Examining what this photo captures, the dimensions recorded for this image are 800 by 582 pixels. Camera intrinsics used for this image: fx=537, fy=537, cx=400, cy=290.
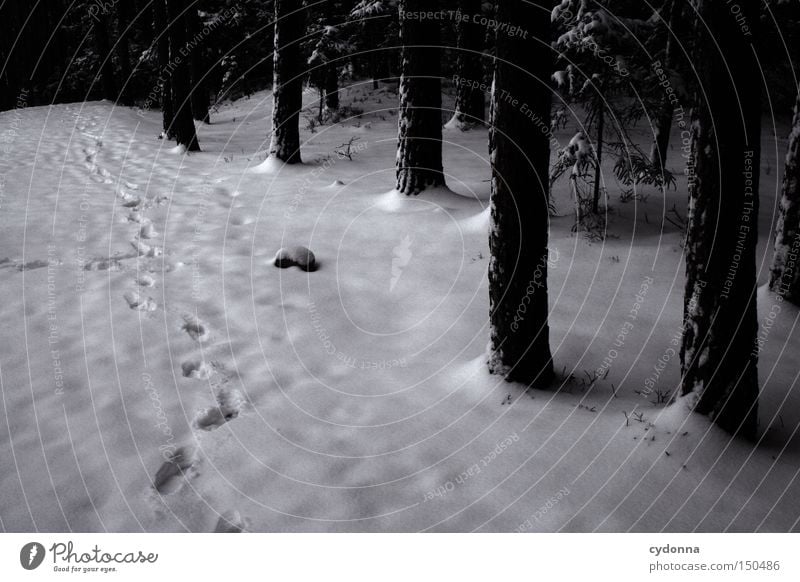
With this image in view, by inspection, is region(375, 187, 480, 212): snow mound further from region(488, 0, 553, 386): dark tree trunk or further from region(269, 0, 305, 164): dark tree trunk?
region(488, 0, 553, 386): dark tree trunk

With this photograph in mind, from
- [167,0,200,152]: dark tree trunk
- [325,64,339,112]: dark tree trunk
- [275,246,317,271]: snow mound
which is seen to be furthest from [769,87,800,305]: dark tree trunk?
[325,64,339,112]: dark tree trunk

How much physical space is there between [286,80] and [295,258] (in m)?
6.14

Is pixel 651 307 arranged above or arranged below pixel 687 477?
above

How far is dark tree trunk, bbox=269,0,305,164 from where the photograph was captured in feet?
36.2

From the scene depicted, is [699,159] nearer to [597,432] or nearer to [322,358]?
[597,432]

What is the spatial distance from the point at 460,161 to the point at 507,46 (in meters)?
7.73

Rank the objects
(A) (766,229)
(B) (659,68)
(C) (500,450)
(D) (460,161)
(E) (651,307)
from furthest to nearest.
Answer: (D) (460,161), (A) (766,229), (B) (659,68), (E) (651,307), (C) (500,450)

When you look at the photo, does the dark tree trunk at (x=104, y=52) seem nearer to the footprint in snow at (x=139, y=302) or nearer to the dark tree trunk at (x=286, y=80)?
the dark tree trunk at (x=286, y=80)

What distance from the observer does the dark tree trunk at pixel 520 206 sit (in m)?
3.93

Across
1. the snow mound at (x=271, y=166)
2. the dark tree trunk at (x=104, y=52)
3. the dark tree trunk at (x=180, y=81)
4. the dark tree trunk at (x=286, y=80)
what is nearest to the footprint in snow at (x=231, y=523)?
the snow mound at (x=271, y=166)

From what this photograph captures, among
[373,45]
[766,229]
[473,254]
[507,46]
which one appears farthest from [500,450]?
[373,45]

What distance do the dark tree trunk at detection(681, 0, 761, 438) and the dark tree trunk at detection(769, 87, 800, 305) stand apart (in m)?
2.74

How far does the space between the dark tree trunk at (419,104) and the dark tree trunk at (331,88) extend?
9239 millimetres

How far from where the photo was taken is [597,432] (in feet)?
13.2
